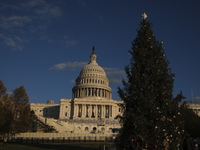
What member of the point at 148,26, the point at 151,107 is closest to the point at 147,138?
the point at 151,107

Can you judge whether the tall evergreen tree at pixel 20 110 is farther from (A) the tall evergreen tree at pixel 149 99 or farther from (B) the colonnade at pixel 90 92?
(B) the colonnade at pixel 90 92

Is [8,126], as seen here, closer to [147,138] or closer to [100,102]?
[147,138]

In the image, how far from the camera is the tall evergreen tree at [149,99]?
70.4ft

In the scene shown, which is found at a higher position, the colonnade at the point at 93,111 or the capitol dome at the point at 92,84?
the capitol dome at the point at 92,84

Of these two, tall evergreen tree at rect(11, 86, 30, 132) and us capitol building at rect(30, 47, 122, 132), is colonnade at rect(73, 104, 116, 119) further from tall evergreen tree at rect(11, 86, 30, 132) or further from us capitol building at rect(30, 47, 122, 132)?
tall evergreen tree at rect(11, 86, 30, 132)

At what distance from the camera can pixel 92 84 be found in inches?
5994

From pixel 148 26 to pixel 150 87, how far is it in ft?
25.3

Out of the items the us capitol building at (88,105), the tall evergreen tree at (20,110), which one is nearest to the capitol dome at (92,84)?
the us capitol building at (88,105)

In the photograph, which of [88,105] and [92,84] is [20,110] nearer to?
[88,105]

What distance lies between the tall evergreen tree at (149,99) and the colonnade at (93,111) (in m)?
110

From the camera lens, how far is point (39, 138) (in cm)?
5338

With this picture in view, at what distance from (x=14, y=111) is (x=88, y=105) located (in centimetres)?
8339

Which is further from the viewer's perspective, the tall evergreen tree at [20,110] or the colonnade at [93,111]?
the colonnade at [93,111]

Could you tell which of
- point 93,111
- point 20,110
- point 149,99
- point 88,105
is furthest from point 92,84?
point 149,99
